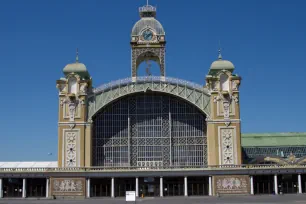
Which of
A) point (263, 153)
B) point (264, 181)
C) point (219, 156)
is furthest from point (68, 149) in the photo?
A: point (263, 153)

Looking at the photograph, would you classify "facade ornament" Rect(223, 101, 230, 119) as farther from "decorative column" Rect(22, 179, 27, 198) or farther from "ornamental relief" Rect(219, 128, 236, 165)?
"decorative column" Rect(22, 179, 27, 198)

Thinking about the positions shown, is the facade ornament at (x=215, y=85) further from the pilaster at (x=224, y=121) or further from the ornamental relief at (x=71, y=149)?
the ornamental relief at (x=71, y=149)

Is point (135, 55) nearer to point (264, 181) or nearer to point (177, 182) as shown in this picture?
point (177, 182)

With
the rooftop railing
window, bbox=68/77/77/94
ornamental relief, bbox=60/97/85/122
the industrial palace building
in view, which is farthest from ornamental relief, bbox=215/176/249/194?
window, bbox=68/77/77/94

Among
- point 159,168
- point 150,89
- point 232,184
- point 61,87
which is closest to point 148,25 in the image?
point 150,89

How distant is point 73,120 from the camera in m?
77.0

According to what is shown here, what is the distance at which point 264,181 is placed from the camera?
76.8 meters

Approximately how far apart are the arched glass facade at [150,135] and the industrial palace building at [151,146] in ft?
0.52

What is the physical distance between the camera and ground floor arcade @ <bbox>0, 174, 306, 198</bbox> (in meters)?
75.2

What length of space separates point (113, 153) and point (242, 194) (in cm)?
2089

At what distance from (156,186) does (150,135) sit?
26.6 ft

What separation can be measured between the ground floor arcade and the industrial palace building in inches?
6.1

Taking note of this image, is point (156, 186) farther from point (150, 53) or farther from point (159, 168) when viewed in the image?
point (150, 53)

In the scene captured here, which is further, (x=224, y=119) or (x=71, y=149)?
(x=224, y=119)
